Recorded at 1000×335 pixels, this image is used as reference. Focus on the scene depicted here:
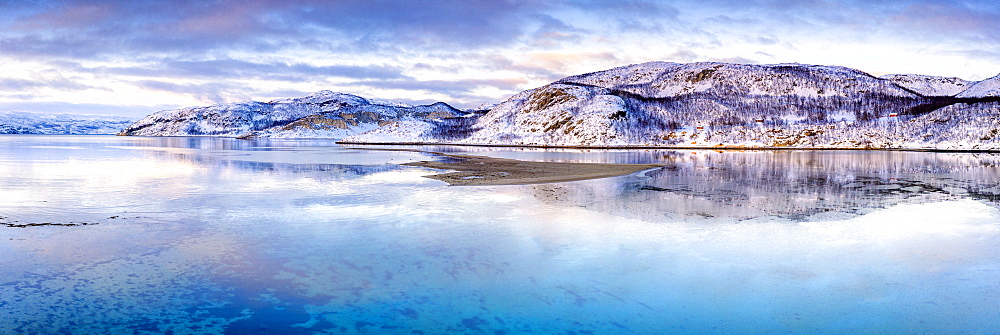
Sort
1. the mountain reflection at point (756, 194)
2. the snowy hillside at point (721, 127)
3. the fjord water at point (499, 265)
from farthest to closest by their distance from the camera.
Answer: the snowy hillside at point (721, 127)
the mountain reflection at point (756, 194)
the fjord water at point (499, 265)

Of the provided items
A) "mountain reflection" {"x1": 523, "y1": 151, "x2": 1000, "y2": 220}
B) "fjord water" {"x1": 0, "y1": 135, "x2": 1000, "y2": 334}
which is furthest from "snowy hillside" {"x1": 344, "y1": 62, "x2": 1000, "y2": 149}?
"fjord water" {"x1": 0, "y1": 135, "x2": 1000, "y2": 334}

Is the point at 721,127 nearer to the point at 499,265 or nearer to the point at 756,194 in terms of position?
the point at 756,194

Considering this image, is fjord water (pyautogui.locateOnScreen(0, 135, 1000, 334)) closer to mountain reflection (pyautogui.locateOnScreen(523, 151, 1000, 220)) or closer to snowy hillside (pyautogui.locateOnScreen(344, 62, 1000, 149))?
mountain reflection (pyautogui.locateOnScreen(523, 151, 1000, 220))

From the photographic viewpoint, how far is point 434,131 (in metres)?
185

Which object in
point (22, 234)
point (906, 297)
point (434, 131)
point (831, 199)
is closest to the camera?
point (906, 297)

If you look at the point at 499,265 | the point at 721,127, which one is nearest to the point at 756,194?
the point at 499,265

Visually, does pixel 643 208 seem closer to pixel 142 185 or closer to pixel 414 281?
pixel 414 281

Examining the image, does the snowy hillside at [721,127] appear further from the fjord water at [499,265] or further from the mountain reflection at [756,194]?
the fjord water at [499,265]

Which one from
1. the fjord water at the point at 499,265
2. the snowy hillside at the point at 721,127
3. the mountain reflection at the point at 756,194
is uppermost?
the snowy hillside at the point at 721,127

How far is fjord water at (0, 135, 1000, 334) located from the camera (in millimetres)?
8195

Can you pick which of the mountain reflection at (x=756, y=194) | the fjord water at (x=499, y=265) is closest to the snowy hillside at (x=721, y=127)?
the mountain reflection at (x=756, y=194)

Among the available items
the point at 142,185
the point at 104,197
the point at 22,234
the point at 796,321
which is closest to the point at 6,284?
the point at 22,234

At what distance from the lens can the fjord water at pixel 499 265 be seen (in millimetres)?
8195

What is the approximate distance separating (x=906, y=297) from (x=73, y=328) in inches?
459
